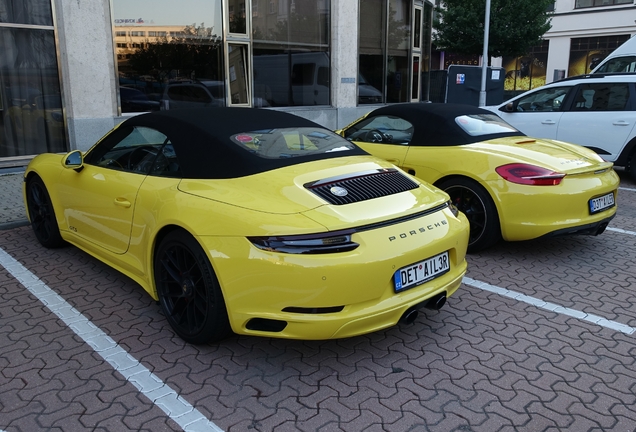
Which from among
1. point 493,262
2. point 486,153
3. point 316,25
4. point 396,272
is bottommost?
point 493,262

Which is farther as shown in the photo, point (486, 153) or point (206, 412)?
point (486, 153)

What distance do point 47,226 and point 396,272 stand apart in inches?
152

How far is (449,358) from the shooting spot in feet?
11.4

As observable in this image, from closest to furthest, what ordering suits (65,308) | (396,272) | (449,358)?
1. (396,272)
2. (449,358)
3. (65,308)

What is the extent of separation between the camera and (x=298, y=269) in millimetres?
2930

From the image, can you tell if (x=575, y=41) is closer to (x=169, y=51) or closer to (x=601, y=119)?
(x=601, y=119)

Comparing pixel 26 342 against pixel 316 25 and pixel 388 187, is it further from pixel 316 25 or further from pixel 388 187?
pixel 316 25

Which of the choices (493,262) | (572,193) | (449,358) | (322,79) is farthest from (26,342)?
(322,79)

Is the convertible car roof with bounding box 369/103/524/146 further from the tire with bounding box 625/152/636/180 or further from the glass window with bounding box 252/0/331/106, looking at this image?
the glass window with bounding box 252/0/331/106

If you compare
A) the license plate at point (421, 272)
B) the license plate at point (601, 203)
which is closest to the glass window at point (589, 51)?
the license plate at point (601, 203)

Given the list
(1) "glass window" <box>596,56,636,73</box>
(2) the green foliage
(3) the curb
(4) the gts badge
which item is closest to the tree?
(1) "glass window" <box>596,56,636,73</box>

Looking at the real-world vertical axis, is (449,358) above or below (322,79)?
below

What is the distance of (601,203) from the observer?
5309 mm

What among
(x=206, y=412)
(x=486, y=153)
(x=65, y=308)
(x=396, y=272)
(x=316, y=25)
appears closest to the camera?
(x=206, y=412)
